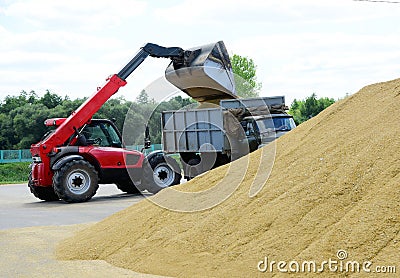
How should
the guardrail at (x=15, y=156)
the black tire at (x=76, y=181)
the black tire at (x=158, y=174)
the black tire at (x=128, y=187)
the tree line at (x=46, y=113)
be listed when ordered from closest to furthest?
the black tire at (x=76, y=181) → the black tire at (x=158, y=174) → the black tire at (x=128, y=187) → the tree line at (x=46, y=113) → the guardrail at (x=15, y=156)

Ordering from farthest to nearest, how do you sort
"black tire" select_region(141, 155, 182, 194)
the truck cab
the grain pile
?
1. "black tire" select_region(141, 155, 182, 194)
2. the truck cab
3. the grain pile

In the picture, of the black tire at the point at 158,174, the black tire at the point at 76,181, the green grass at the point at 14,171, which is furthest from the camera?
the green grass at the point at 14,171

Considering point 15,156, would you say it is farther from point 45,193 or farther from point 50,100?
point 45,193

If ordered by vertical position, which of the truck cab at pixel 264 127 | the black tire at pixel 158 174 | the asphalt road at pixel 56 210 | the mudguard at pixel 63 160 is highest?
the truck cab at pixel 264 127

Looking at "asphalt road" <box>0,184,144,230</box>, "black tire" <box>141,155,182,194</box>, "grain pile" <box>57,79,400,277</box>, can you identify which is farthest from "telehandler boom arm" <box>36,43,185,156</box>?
"grain pile" <box>57,79,400,277</box>

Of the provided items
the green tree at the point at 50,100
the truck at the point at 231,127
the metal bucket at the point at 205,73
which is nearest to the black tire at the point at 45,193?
the truck at the point at 231,127

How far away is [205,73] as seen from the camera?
60.8 ft

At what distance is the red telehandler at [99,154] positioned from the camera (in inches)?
713

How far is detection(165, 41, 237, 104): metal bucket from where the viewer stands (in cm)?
1855

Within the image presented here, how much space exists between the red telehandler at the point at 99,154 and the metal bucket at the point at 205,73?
3 centimetres

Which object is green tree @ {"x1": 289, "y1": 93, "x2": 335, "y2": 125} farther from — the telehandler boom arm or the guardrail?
the telehandler boom arm

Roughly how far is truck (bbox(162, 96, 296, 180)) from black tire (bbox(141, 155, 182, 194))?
3.49 ft

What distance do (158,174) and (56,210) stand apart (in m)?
4.01

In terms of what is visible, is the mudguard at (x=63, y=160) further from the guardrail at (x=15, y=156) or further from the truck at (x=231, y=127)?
the guardrail at (x=15, y=156)
